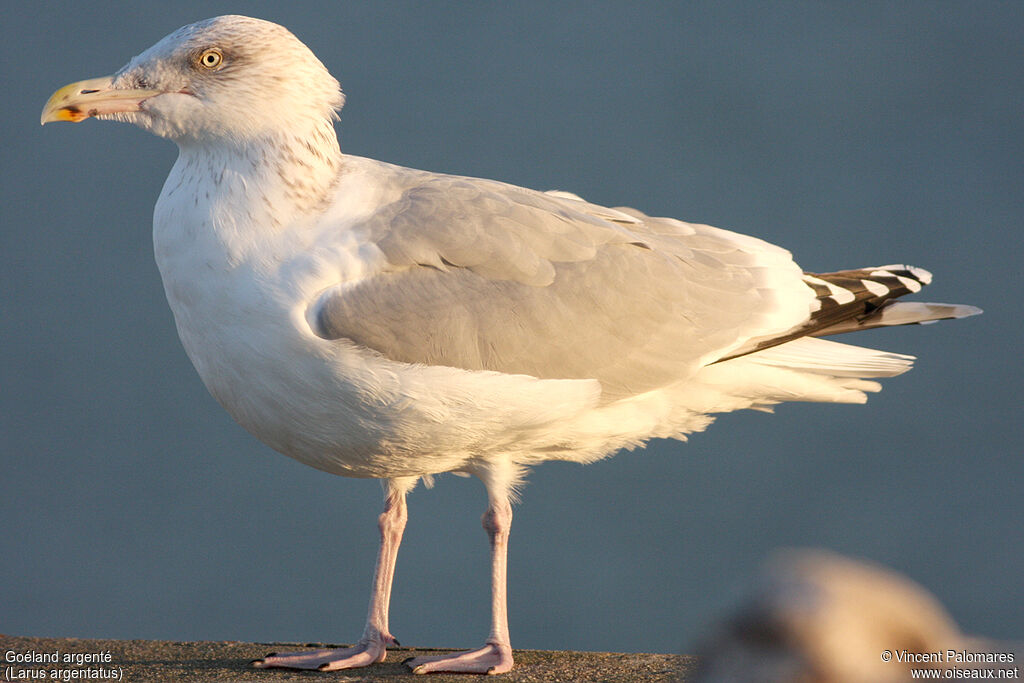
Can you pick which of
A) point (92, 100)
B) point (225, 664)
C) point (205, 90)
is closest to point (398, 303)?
point (205, 90)

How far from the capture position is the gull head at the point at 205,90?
316 cm

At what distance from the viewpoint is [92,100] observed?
3.16 meters

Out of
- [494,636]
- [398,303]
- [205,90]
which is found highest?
[205,90]

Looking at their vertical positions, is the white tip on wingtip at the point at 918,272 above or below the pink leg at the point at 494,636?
above

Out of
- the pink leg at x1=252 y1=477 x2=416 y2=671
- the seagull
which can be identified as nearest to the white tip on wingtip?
the seagull

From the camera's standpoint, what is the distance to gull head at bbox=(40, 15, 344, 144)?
3.16 m

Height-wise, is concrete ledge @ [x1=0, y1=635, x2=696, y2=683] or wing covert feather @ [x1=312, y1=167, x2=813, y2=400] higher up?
wing covert feather @ [x1=312, y1=167, x2=813, y2=400]

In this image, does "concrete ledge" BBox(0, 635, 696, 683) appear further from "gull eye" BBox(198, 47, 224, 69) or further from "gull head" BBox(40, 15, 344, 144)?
"gull eye" BBox(198, 47, 224, 69)

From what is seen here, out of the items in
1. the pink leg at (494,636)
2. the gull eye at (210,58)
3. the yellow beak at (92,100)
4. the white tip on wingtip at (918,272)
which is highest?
the gull eye at (210,58)

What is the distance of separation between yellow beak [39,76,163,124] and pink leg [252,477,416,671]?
136 centimetres

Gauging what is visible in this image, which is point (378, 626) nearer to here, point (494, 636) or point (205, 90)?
point (494, 636)

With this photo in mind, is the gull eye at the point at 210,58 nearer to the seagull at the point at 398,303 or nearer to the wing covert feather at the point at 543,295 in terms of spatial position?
the seagull at the point at 398,303

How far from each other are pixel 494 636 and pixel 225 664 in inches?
30.2

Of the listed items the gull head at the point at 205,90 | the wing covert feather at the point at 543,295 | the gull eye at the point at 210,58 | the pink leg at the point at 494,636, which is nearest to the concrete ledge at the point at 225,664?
the pink leg at the point at 494,636
